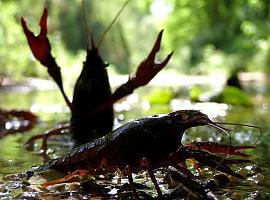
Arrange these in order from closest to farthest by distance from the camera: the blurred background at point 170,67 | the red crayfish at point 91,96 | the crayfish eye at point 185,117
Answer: the crayfish eye at point 185,117
the red crayfish at point 91,96
the blurred background at point 170,67

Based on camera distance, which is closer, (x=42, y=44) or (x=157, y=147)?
(x=157, y=147)

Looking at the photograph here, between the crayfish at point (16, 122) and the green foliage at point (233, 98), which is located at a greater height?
the green foliage at point (233, 98)

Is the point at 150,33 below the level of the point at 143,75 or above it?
above

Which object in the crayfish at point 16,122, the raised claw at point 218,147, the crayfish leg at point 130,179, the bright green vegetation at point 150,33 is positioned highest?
the bright green vegetation at point 150,33

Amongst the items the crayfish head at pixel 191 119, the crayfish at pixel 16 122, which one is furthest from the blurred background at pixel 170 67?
the crayfish head at pixel 191 119

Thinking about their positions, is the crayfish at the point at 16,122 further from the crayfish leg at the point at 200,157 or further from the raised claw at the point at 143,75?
the crayfish leg at the point at 200,157

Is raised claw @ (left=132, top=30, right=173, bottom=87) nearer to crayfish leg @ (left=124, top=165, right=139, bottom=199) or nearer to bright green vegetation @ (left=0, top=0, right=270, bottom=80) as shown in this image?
bright green vegetation @ (left=0, top=0, right=270, bottom=80)

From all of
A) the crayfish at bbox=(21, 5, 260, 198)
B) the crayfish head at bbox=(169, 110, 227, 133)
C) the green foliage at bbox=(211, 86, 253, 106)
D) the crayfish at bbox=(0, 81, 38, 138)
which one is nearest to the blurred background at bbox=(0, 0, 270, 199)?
the green foliage at bbox=(211, 86, 253, 106)

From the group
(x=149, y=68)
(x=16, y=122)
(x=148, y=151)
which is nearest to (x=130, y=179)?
(x=148, y=151)

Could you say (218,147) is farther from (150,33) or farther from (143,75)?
(150,33)

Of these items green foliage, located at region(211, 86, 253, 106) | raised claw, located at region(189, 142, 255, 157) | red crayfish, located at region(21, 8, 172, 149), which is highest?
green foliage, located at region(211, 86, 253, 106)

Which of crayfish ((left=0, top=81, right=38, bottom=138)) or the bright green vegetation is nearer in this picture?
crayfish ((left=0, top=81, right=38, bottom=138))

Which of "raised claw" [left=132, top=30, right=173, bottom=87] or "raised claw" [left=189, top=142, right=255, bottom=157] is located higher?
"raised claw" [left=132, top=30, right=173, bottom=87]
